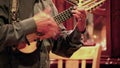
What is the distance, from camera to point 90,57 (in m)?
1.65

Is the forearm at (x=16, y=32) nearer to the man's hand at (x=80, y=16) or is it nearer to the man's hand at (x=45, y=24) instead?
the man's hand at (x=45, y=24)

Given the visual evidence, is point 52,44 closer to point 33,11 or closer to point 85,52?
point 33,11

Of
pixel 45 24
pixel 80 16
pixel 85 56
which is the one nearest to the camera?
pixel 45 24

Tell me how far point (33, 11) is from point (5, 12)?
14 cm

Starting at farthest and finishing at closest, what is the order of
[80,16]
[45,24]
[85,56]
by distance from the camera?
[85,56]
[80,16]
[45,24]

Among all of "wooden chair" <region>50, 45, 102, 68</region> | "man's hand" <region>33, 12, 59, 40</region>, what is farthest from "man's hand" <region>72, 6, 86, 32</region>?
"wooden chair" <region>50, 45, 102, 68</region>

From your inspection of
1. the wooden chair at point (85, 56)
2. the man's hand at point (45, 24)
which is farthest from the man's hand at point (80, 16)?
the wooden chair at point (85, 56)

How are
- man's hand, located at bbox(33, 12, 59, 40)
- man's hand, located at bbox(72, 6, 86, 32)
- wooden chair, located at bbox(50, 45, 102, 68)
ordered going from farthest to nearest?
wooden chair, located at bbox(50, 45, 102, 68), man's hand, located at bbox(72, 6, 86, 32), man's hand, located at bbox(33, 12, 59, 40)

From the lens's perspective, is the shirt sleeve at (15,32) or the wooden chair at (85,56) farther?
the wooden chair at (85,56)

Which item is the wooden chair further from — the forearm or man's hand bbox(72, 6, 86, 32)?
the forearm

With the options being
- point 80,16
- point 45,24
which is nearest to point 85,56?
point 80,16

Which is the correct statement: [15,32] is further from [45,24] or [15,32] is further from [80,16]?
[80,16]

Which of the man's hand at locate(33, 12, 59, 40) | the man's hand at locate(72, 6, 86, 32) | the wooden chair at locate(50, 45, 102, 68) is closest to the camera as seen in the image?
the man's hand at locate(33, 12, 59, 40)

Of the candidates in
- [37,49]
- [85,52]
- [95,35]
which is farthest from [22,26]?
[95,35]
